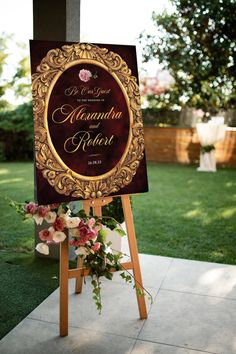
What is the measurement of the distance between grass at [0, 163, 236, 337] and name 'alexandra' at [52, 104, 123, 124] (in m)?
1.03

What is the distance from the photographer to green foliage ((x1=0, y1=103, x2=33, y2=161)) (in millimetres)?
7059

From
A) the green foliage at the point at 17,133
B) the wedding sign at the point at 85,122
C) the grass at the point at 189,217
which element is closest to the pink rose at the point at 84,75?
the wedding sign at the point at 85,122

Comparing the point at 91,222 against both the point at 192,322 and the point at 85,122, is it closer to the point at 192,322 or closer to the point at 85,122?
the point at 85,122

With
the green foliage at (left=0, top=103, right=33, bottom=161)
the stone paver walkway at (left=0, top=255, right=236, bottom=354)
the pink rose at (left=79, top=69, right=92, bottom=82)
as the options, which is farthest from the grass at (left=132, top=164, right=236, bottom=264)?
the green foliage at (left=0, top=103, right=33, bottom=161)

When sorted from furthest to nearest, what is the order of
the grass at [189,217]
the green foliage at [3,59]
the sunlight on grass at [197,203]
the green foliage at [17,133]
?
the green foliage at [3,59] → the green foliage at [17,133] → the sunlight on grass at [197,203] → the grass at [189,217]

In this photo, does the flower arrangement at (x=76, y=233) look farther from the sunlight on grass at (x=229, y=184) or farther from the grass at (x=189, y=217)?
the sunlight on grass at (x=229, y=184)

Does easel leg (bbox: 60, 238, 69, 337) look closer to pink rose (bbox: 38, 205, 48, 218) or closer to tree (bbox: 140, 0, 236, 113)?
pink rose (bbox: 38, 205, 48, 218)

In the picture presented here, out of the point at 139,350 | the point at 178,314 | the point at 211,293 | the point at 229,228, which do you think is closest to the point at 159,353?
the point at 139,350

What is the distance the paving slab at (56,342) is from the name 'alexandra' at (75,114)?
3.27ft

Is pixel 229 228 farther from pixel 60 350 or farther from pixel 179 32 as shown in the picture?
pixel 179 32

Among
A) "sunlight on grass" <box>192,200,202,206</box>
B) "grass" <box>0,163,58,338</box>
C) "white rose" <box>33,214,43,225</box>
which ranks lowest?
"grass" <box>0,163,58,338</box>

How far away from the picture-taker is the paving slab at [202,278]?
2201 mm

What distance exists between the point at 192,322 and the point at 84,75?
4.34 ft

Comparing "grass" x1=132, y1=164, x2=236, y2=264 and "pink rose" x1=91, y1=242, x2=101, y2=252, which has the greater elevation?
"pink rose" x1=91, y1=242, x2=101, y2=252
